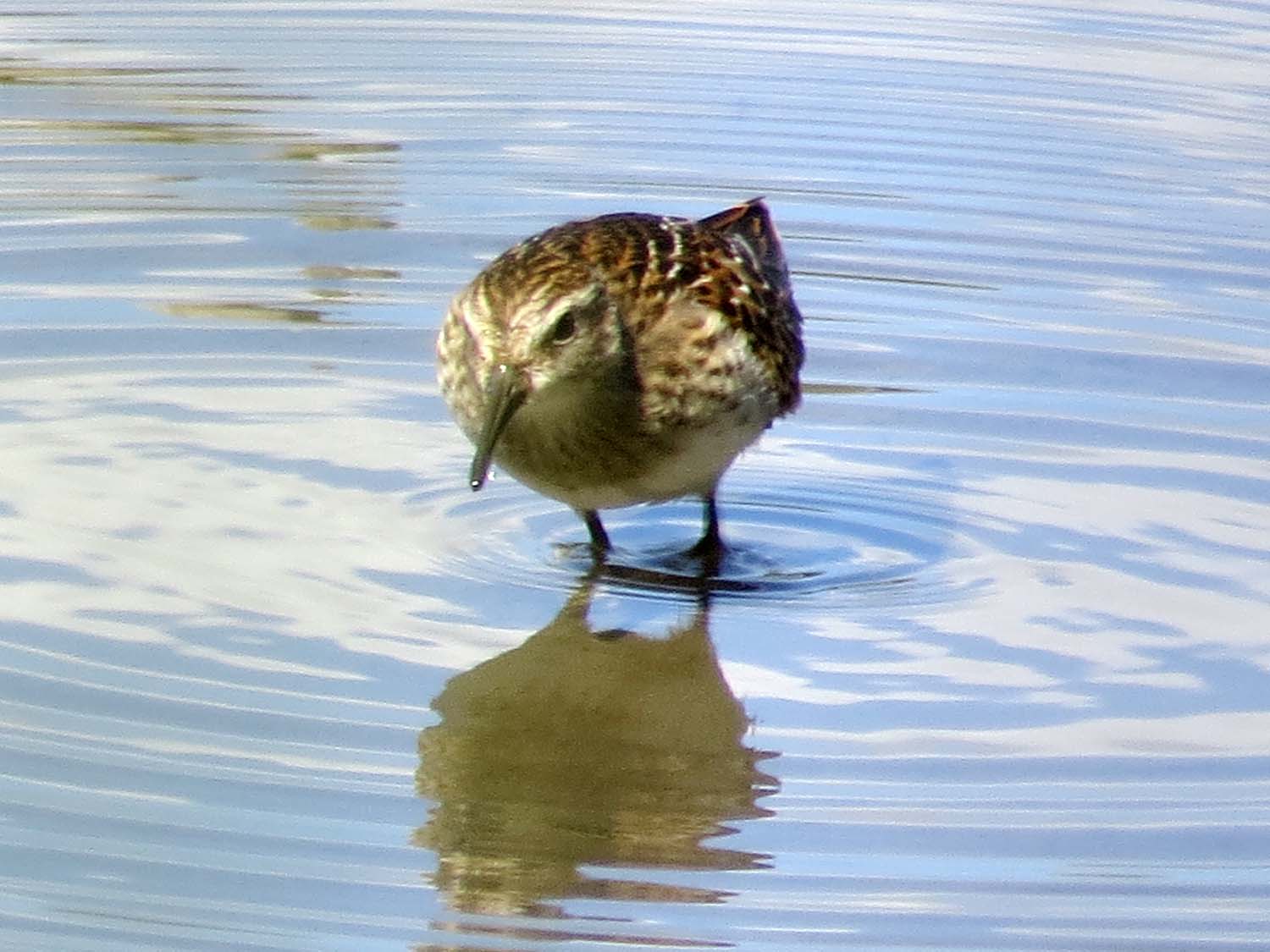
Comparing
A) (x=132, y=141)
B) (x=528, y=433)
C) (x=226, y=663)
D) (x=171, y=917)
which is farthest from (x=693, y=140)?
(x=171, y=917)

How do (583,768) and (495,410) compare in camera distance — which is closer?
(583,768)

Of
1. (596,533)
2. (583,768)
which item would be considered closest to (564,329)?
(596,533)

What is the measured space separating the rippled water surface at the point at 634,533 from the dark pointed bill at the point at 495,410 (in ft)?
1.29

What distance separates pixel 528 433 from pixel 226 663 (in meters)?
1.24

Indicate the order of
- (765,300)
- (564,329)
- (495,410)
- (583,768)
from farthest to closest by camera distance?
(765,300)
(564,329)
(495,410)
(583,768)

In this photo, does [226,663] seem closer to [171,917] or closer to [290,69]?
[171,917]

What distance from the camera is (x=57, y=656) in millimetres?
6527

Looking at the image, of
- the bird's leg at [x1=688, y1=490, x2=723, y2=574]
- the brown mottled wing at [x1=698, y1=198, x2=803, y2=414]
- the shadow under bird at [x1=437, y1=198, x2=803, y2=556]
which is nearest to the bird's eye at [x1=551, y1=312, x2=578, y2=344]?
the shadow under bird at [x1=437, y1=198, x2=803, y2=556]

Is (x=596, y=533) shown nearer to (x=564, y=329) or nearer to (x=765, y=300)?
(x=564, y=329)

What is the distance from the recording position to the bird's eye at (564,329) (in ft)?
23.6

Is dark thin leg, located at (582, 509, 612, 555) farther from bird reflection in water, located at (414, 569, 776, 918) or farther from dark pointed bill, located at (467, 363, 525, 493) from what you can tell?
dark pointed bill, located at (467, 363, 525, 493)

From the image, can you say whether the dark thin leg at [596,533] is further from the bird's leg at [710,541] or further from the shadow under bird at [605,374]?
the bird's leg at [710,541]

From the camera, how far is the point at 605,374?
7.33 meters

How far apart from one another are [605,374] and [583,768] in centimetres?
152
